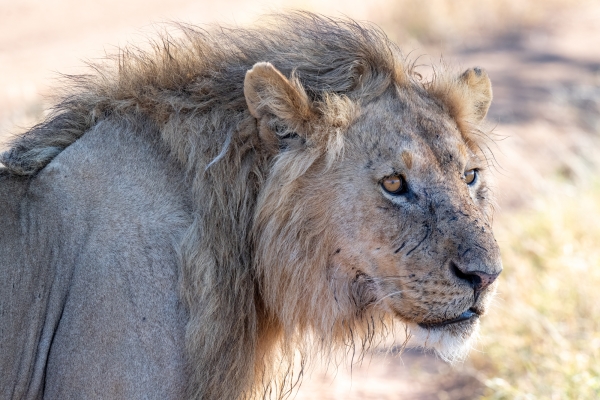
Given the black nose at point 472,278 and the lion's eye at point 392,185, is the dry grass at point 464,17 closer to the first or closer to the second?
the lion's eye at point 392,185

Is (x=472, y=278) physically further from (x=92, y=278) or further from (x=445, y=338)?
(x=92, y=278)

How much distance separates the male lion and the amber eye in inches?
1.0

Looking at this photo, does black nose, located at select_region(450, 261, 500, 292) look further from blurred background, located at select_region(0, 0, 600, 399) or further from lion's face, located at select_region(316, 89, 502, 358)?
blurred background, located at select_region(0, 0, 600, 399)

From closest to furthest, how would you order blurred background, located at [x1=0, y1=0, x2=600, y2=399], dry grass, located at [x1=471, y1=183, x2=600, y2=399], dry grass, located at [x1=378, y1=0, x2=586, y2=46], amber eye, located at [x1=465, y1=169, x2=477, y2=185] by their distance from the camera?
amber eye, located at [x1=465, y1=169, x2=477, y2=185] < dry grass, located at [x1=471, y1=183, x2=600, y2=399] < blurred background, located at [x1=0, y1=0, x2=600, y2=399] < dry grass, located at [x1=378, y1=0, x2=586, y2=46]

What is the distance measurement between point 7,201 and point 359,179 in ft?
4.49

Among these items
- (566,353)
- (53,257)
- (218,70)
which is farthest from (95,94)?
(566,353)

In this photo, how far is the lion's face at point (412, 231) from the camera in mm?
2783

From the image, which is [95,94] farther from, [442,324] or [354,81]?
[442,324]

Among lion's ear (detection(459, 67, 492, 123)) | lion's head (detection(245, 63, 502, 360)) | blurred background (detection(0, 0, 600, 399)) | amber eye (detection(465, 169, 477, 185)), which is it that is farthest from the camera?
blurred background (detection(0, 0, 600, 399))

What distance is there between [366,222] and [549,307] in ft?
9.32

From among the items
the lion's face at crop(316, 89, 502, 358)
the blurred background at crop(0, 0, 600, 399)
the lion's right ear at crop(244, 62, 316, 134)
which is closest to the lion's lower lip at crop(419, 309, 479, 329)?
the lion's face at crop(316, 89, 502, 358)

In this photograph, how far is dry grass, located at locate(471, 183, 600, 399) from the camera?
4.30m

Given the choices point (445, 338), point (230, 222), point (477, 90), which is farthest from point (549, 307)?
point (230, 222)

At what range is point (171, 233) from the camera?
286 centimetres
